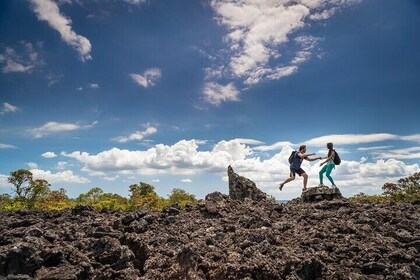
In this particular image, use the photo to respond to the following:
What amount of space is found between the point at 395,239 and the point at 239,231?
3835 millimetres

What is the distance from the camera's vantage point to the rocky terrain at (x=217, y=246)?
20.6ft

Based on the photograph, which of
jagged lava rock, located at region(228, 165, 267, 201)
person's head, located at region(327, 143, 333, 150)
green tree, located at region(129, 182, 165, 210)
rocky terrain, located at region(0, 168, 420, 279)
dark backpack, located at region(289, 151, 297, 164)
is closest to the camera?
rocky terrain, located at region(0, 168, 420, 279)

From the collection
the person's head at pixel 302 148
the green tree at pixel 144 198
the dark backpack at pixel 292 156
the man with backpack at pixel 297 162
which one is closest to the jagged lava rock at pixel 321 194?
the man with backpack at pixel 297 162

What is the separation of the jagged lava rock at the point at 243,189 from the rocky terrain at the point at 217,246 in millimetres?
4357

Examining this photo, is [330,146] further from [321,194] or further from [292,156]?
[321,194]

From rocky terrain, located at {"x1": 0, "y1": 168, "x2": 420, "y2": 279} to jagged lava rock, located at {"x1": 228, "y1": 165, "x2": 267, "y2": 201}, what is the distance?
14.3 ft

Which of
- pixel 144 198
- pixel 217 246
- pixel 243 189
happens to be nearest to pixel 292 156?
pixel 243 189

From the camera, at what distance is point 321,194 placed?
15555mm

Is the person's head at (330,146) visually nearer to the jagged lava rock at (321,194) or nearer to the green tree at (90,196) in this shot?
the jagged lava rock at (321,194)

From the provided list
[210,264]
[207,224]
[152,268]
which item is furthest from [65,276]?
[207,224]

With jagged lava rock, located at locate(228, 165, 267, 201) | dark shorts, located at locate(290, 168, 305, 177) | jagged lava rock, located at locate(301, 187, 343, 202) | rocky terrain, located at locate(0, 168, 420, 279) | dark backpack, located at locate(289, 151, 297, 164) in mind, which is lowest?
rocky terrain, located at locate(0, 168, 420, 279)

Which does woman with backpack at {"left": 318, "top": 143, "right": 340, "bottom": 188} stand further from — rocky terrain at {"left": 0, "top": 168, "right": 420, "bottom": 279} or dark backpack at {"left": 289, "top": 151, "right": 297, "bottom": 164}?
rocky terrain at {"left": 0, "top": 168, "right": 420, "bottom": 279}

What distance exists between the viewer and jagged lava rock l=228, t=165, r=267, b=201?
51.9 feet

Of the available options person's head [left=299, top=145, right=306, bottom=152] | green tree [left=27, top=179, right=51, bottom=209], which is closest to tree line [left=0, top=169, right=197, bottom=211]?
green tree [left=27, top=179, right=51, bottom=209]
